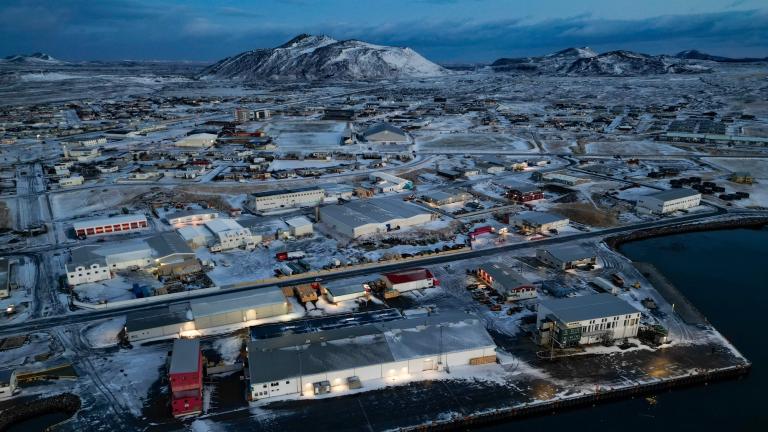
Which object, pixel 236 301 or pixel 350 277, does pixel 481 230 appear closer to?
pixel 350 277

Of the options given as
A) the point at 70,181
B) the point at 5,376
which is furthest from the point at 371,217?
the point at 70,181

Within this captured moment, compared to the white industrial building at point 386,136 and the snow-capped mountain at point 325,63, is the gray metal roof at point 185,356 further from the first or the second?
the snow-capped mountain at point 325,63

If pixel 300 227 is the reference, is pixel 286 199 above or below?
above

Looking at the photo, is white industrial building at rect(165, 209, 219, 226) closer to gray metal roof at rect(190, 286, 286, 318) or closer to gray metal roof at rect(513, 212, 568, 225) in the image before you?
gray metal roof at rect(190, 286, 286, 318)

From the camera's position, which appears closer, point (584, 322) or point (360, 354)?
point (360, 354)

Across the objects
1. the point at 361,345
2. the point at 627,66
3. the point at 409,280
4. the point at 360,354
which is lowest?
the point at 360,354

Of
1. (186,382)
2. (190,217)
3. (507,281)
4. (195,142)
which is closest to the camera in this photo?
(186,382)

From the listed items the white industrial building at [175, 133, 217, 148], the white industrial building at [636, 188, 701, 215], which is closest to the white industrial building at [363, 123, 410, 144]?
the white industrial building at [175, 133, 217, 148]

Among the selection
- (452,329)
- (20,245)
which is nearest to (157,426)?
(452,329)
